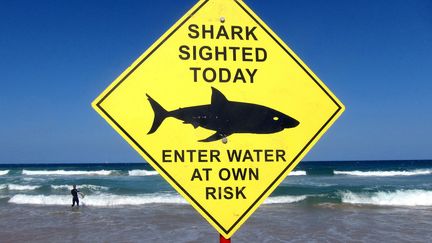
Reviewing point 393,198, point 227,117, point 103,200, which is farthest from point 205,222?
point 227,117

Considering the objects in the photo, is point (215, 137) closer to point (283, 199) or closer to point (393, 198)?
point (283, 199)

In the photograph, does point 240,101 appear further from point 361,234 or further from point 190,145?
point 361,234

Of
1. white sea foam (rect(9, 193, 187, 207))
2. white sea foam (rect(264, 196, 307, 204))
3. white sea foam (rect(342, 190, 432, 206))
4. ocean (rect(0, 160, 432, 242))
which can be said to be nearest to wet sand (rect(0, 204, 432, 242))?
ocean (rect(0, 160, 432, 242))

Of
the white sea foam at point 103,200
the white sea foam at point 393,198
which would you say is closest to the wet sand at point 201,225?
the white sea foam at point 103,200

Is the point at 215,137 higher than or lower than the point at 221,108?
lower

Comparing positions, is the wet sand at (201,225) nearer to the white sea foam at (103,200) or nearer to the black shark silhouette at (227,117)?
the white sea foam at (103,200)

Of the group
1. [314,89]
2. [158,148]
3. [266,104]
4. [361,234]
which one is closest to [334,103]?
[314,89]

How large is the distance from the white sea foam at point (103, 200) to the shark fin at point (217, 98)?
20430 millimetres

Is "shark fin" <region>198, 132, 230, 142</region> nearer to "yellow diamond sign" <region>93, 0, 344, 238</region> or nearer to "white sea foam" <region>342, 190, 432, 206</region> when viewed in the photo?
"yellow diamond sign" <region>93, 0, 344, 238</region>

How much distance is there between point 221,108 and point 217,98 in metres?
0.06

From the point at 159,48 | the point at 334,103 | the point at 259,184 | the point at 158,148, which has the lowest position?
the point at 259,184

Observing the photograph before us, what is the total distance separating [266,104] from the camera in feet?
7.02

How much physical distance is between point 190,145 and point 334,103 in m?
0.84

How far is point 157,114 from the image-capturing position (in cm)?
200
